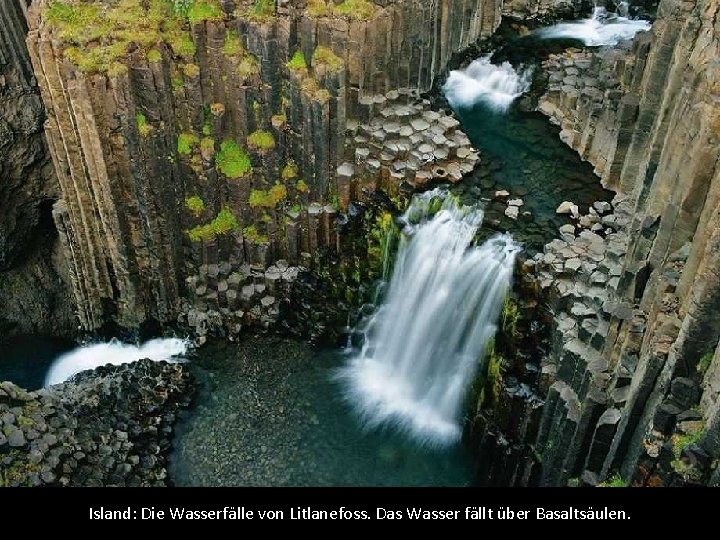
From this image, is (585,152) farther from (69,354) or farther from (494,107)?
(69,354)

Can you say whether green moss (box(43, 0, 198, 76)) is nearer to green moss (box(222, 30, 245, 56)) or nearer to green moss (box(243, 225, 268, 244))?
green moss (box(222, 30, 245, 56))

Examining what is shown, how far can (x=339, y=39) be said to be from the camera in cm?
1908

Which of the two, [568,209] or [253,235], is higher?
[568,209]

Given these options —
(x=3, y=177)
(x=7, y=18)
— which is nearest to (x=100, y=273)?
(x=3, y=177)

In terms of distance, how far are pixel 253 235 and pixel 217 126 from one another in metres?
3.13

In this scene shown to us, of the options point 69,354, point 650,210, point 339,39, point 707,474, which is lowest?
point 69,354

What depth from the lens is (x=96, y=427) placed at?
18.1 m

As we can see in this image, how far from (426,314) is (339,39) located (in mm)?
7154

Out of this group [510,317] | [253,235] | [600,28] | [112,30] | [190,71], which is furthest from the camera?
[600,28]

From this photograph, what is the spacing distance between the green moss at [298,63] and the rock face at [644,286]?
751 cm

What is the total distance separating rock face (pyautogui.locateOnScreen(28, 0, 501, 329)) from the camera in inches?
748

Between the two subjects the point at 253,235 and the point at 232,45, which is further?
the point at 253,235

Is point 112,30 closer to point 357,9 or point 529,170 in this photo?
point 357,9

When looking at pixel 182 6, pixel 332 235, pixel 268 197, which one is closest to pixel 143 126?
pixel 182 6
